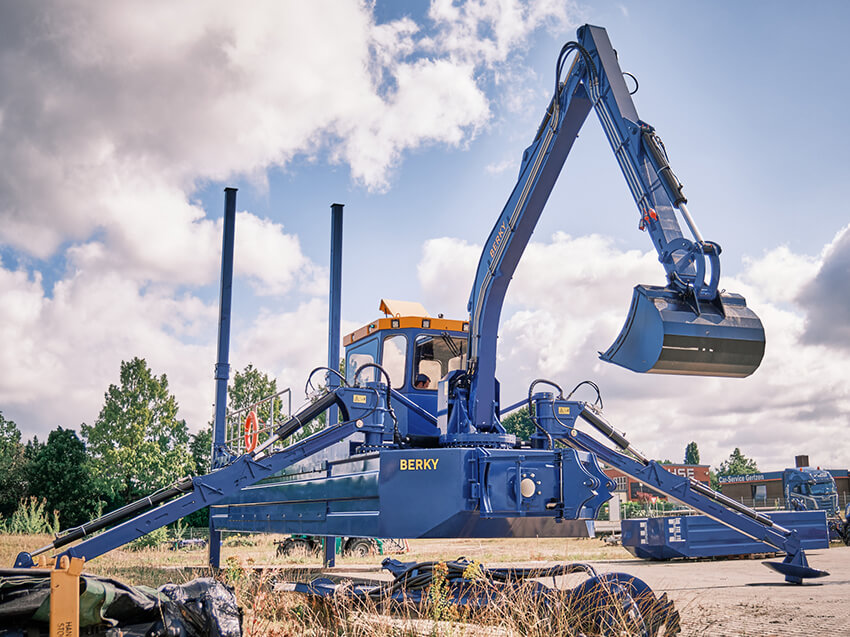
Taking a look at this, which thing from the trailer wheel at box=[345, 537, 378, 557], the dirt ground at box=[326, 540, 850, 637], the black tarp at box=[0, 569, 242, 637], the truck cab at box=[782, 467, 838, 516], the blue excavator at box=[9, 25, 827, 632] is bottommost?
the trailer wheel at box=[345, 537, 378, 557]

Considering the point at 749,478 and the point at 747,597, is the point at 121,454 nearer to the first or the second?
the point at 747,597

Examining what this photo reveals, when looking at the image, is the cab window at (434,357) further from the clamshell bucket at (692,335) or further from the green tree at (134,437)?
the green tree at (134,437)

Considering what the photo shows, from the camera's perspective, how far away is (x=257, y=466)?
34.4 ft

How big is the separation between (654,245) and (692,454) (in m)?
101

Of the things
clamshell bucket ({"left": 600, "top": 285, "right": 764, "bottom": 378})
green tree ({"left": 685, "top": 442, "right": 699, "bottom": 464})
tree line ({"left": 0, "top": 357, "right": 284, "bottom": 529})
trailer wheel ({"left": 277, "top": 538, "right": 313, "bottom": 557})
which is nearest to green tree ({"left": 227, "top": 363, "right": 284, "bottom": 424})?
tree line ({"left": 0, "top": 357, "right": 284, "bottom": 529})

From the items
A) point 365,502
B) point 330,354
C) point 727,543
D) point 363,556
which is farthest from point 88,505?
point 365,502

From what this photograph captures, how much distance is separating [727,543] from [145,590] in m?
16.3

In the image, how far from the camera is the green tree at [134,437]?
3819cm

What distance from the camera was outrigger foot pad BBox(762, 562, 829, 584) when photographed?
12.5 m

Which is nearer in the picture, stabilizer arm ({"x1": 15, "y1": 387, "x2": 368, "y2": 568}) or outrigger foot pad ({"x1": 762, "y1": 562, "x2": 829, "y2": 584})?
stabilizer arm ({"x1": 15, "y1": 387, "x2": 368, "y2": 568})

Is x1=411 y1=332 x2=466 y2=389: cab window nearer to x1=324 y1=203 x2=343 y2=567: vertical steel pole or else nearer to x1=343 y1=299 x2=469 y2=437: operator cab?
x1=343 y1=299 x2=469 y2=437: operator cab

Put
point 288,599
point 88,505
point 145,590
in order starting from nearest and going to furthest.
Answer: point 145,590, point 288,599, point 88,505

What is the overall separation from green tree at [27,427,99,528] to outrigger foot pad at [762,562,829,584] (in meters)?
36.4

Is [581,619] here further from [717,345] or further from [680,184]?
[680,184]
